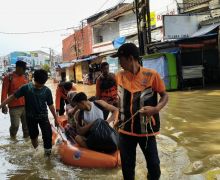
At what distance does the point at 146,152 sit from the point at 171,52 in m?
15.4

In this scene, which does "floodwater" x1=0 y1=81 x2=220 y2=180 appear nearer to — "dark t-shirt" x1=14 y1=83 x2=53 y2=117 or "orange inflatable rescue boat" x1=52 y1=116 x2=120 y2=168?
"orange inflatable rescue boat" x1=52 y1=116 x2=120 y2=168

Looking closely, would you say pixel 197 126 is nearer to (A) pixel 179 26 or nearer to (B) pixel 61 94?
(B) pixel 61 94

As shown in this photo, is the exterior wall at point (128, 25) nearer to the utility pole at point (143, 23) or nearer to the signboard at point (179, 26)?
the utility pole at point (143, 23)

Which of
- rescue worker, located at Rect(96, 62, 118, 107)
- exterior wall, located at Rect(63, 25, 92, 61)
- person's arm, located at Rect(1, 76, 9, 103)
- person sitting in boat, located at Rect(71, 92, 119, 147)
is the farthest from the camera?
exterior wall, located at Rect(63, 25, 92, 61)

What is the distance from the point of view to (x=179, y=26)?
63.6ft

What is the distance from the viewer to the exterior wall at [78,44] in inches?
1576

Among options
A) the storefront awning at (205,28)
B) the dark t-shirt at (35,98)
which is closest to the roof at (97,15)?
the storefront awning at (205,28)

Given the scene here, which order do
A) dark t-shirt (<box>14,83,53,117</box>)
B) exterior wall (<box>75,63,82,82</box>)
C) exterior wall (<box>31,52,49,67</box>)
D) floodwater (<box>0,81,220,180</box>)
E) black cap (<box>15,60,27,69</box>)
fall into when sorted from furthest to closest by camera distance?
exterior wall (<box>31,52,49,67</box>), exterior wall (<box>75,63,82,82</box>), black cap (<box>15,60,27,69</box>), dark t-shirt (<box>14,83,53,117</box>), floodwater (<box>0,81,220,180</box>)

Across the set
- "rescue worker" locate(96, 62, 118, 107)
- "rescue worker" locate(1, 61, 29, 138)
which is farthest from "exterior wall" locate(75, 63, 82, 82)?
"rescue worker" locate(96, 62, 118, 107)

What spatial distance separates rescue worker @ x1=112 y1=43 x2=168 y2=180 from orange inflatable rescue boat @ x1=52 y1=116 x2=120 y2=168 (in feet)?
6.77

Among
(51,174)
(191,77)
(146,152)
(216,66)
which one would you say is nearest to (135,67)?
(146,152)

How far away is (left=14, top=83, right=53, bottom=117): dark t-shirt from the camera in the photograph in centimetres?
688

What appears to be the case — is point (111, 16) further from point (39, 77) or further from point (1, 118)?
point (39, 77)

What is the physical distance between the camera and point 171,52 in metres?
19.1
